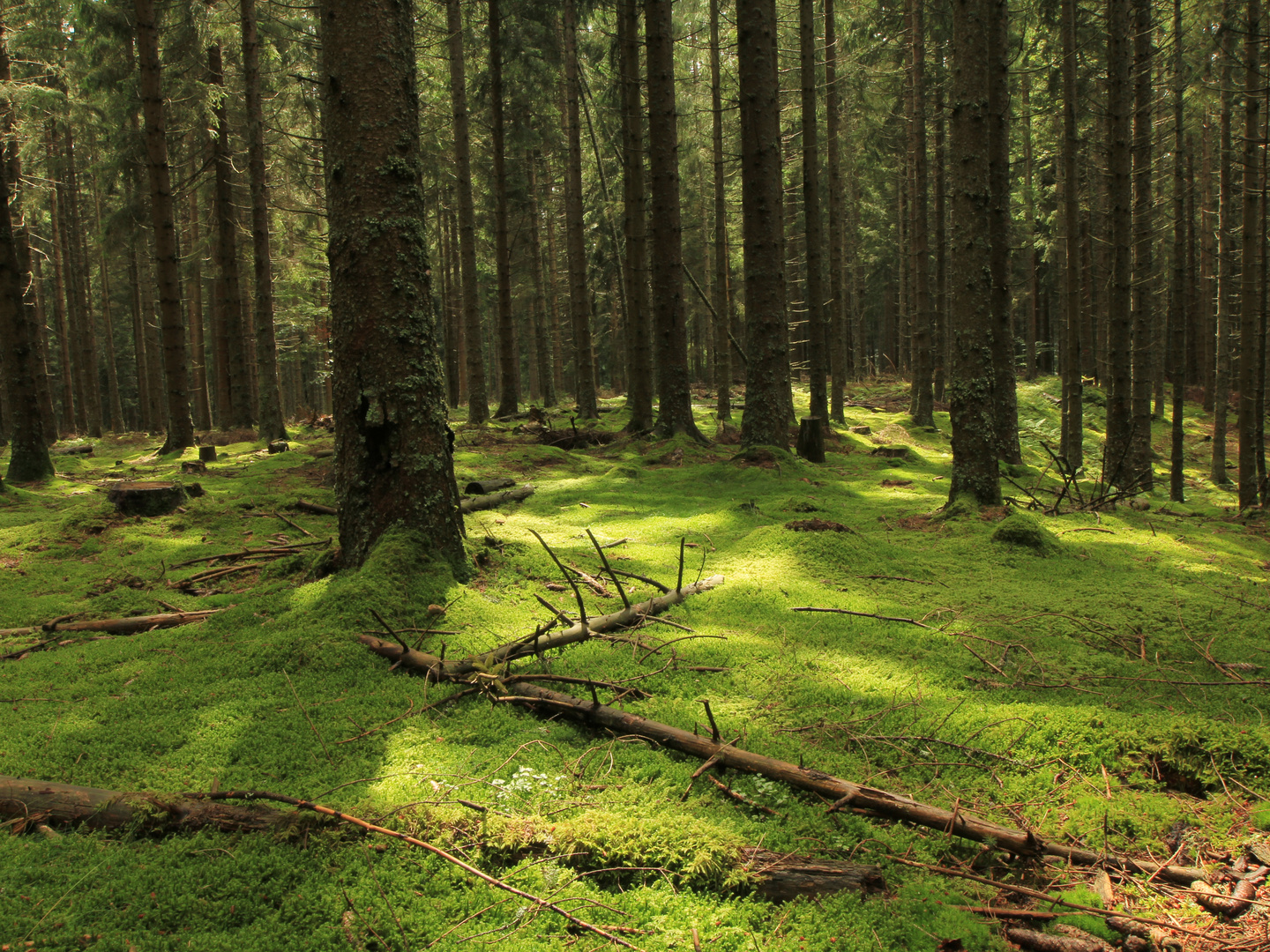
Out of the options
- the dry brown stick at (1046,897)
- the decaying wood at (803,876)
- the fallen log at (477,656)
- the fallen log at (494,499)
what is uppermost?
the fallen log at (494,499)

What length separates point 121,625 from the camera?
4594 mm

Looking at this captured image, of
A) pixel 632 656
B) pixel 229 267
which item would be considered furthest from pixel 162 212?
pixel 632 656

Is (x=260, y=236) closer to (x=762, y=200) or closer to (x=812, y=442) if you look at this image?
(x=762, y=200)

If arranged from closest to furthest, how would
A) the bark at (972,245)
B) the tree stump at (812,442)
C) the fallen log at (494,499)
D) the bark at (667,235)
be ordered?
the bark at (972,245) → the fallen log at (494,499) → the tree stump at (812,442) → the bark at (667,235)

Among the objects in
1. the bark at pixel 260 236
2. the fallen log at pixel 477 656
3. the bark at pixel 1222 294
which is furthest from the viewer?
the bark at pixel 1222 294

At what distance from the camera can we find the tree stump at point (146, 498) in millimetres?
7316

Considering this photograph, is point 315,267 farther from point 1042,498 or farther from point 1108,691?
point 1108,691

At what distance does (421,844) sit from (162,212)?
14.0m

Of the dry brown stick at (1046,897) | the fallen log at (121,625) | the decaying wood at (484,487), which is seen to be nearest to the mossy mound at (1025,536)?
the dry brown stick at (1046,897)

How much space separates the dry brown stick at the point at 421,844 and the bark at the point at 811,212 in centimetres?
1268

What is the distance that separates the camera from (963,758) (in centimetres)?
320

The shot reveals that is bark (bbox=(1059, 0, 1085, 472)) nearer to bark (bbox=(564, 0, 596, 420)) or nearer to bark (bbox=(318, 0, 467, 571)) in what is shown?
bark (bbox=(564, 0, 596, 420))

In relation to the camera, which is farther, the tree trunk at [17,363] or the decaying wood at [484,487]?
the tree trunk at [17,363]

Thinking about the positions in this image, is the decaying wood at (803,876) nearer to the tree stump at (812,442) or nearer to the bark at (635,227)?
the tree stump at (812,442)
